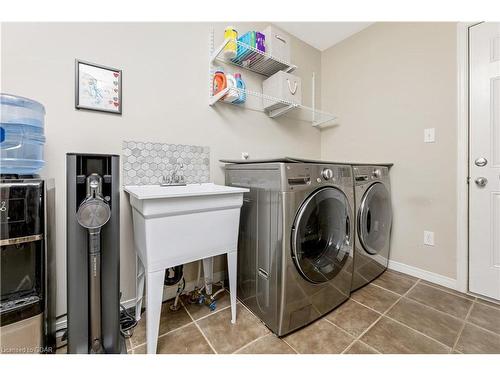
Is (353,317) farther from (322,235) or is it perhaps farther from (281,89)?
(281,89)

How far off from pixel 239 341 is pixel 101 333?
65cm

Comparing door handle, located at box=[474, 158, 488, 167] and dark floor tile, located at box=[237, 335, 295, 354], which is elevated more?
door handle, located at box=[474, 158, 488, 167]

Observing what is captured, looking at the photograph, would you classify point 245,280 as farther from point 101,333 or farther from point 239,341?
point 101,333

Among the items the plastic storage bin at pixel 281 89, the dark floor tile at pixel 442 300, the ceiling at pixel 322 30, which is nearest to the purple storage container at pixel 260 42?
the plastic storage bin at pixel 281 89

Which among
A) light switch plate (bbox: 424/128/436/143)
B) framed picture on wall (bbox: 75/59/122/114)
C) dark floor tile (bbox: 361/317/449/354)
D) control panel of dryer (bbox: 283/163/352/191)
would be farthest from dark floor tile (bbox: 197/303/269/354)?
light switch plate (bbox: 424/128/436/143)

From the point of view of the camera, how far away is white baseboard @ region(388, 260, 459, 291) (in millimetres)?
1630

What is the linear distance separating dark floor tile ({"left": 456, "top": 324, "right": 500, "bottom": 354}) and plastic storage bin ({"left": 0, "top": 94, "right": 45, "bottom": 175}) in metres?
2.24

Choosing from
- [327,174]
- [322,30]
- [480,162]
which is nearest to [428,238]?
[480,162]

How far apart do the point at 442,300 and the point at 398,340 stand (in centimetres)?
66

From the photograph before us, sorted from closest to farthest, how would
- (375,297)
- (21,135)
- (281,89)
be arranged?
1. (21,135)
2. (375,297)
3. (281,89)

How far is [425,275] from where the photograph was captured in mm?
1758

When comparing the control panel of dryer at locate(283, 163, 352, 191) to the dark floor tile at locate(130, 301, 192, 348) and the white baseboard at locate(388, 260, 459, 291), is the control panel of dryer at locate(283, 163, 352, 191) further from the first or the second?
the white baseboard at locate(388, 260, 459, 291)

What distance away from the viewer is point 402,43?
73.0 inches

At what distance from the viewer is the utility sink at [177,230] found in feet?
3.14
